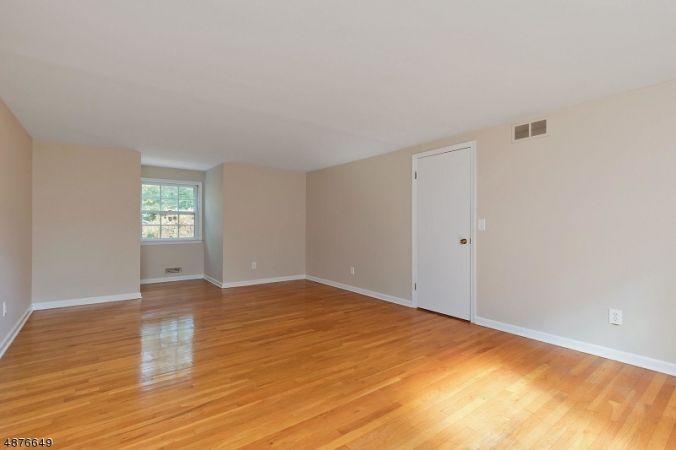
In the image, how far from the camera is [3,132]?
113 inches

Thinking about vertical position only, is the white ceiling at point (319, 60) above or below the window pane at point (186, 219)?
above

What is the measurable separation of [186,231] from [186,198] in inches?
25.6

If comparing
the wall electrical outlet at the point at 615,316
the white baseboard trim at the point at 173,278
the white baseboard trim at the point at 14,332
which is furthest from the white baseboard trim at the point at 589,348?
the white baseboard trim at the point at 173,278

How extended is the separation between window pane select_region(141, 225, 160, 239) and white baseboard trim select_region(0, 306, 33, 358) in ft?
7.00

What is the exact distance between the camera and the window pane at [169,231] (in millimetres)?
6270

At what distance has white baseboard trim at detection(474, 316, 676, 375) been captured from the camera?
251 cm

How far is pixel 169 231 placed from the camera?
6.33 meters

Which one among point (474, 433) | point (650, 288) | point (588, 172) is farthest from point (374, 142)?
point (474, 433)

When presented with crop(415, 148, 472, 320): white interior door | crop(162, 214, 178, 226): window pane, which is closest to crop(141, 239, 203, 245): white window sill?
crop(162, 214, 178, 226): window pane

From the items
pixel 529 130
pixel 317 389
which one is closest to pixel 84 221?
pixel 317 389

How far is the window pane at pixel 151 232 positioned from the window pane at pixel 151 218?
7cm

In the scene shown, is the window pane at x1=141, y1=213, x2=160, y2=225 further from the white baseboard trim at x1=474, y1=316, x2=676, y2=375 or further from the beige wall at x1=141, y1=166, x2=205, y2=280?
the white baseboard trim at x1=474, y1=316, x2=676, y2=375

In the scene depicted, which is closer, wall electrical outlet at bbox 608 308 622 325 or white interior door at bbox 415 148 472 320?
wall electrical outlet at bbox 608 308 622 325

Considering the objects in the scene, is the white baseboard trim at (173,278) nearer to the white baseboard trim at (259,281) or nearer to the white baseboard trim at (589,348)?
the white baseboard trim at (259,281)
